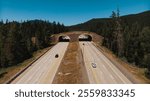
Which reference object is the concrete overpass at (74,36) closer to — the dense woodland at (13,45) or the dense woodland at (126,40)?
the dense woodland at (126,40)

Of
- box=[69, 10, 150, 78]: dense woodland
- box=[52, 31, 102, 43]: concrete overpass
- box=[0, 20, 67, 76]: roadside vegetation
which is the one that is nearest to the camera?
box=[0, 20, 67, 76]: roadside vegetation

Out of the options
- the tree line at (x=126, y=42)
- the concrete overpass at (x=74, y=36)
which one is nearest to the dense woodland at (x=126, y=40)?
the tree line at (x=126, y=42)

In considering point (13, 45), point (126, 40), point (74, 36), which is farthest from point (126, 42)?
point (13, 45)

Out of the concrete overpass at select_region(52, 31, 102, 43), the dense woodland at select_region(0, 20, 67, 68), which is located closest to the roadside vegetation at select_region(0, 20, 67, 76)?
the dense woodland at select_region(0, 20, 67, 68)

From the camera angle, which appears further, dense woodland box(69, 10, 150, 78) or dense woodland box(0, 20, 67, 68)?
dense woodland box(69, 10, 150, 78)

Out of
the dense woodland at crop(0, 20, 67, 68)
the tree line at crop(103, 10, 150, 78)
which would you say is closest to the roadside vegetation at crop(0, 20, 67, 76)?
the dense woodland at crop(0, 20, 67, 68)

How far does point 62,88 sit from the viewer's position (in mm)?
28938

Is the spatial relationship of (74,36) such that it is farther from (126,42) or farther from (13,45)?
(13,45)

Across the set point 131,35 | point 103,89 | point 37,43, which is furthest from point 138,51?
point 103,89

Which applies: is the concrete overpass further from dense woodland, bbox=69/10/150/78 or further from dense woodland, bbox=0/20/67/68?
dense woodland, bbox=0/20/67/68

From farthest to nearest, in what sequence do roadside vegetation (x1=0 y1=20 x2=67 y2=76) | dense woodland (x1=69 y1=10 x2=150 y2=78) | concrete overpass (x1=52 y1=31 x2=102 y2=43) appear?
concrete overpass (x1=52 y1=31 x2=102 y2=43), dense woodland (x1=69 y1=10 x2=150 y2=78), roadside vegetation (x1=0 y1=20 x2=67 y2=76)

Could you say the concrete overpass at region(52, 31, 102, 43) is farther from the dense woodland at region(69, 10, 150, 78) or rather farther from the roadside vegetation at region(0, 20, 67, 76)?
the roadside vegetation at region(0, 20, 67, 76)

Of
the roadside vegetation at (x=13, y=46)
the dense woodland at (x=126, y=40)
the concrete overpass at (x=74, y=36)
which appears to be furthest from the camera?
the concrete overpass at (x=74, y=36)

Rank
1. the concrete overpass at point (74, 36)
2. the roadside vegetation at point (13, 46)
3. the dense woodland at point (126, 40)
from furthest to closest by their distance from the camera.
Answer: the concrete overpass at point (74, 36), the dense woodland at point (126, 40), the roadside vegetation at point (13, 46)
